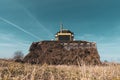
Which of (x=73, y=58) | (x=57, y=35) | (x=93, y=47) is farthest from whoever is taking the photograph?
(x=57, y=35)

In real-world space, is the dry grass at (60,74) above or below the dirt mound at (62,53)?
below

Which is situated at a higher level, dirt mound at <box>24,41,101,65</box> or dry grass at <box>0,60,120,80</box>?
dirt mound at <box>24,41,101,65</box>

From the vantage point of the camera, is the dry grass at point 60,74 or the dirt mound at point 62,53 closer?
the dry grass at point 60,74

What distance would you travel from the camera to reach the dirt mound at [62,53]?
15.8m

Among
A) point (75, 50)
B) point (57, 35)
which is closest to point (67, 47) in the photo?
point (75, 50)

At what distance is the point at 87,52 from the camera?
1627cm

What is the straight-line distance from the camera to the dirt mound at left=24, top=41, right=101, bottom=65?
51.8 ft

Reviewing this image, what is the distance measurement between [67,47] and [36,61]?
2630 mm

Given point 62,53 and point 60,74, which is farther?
point 62,53

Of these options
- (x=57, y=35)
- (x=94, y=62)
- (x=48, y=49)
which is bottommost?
(x=94, y=62)

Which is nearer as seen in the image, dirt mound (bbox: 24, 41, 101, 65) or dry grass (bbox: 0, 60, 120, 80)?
dry grass (bbox: 0, 60, 120, 80)

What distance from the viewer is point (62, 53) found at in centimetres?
1620

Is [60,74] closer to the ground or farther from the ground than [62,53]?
closer to the ground

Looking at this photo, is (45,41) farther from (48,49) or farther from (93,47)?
(93,47)
